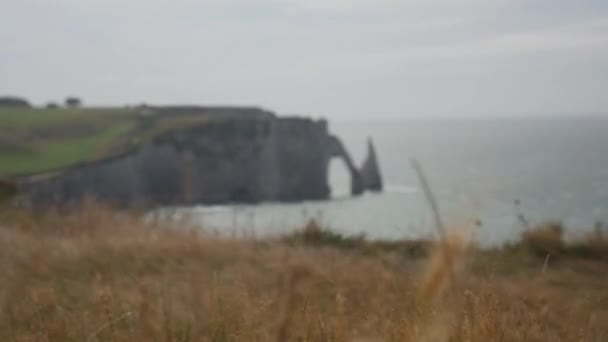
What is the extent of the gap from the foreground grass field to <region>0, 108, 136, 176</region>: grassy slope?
37350mm

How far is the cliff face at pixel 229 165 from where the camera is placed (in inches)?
1984

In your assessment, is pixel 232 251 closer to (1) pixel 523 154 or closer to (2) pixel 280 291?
(2) pixel 280 291

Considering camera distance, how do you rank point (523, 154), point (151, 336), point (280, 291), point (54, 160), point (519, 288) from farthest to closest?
point (523, 154) → point (54, 160) → point (519, 288) → point (280, 291) → point (151, 336)

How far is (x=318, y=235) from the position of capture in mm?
8570

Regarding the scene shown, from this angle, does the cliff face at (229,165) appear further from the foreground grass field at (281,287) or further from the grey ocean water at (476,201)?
the foreground grass field at (281,287)

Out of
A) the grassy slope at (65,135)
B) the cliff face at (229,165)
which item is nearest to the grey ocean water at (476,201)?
the cliff face at (229,165)

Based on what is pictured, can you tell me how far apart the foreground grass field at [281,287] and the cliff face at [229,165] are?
40.3 m

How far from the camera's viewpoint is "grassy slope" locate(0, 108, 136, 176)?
155 feet

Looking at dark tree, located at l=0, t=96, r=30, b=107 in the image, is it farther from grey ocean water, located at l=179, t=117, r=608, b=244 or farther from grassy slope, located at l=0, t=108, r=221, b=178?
grey ocean water, located at l=179, t=117, r=608, b=244


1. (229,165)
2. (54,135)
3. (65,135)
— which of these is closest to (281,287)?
(229,165)

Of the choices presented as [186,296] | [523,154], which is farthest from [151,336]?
[523,154]

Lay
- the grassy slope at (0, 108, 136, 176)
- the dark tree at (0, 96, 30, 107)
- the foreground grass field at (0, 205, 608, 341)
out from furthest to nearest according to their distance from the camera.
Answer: the dark tree at (0, 96, 30, 107) → the grassy slope at (0, 108, 136, 176) → the foreground grass field at (0, 205, 608, 341)

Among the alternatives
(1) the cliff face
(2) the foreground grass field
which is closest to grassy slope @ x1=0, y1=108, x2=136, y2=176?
(1) the cliff face

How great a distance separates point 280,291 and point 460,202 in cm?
366
